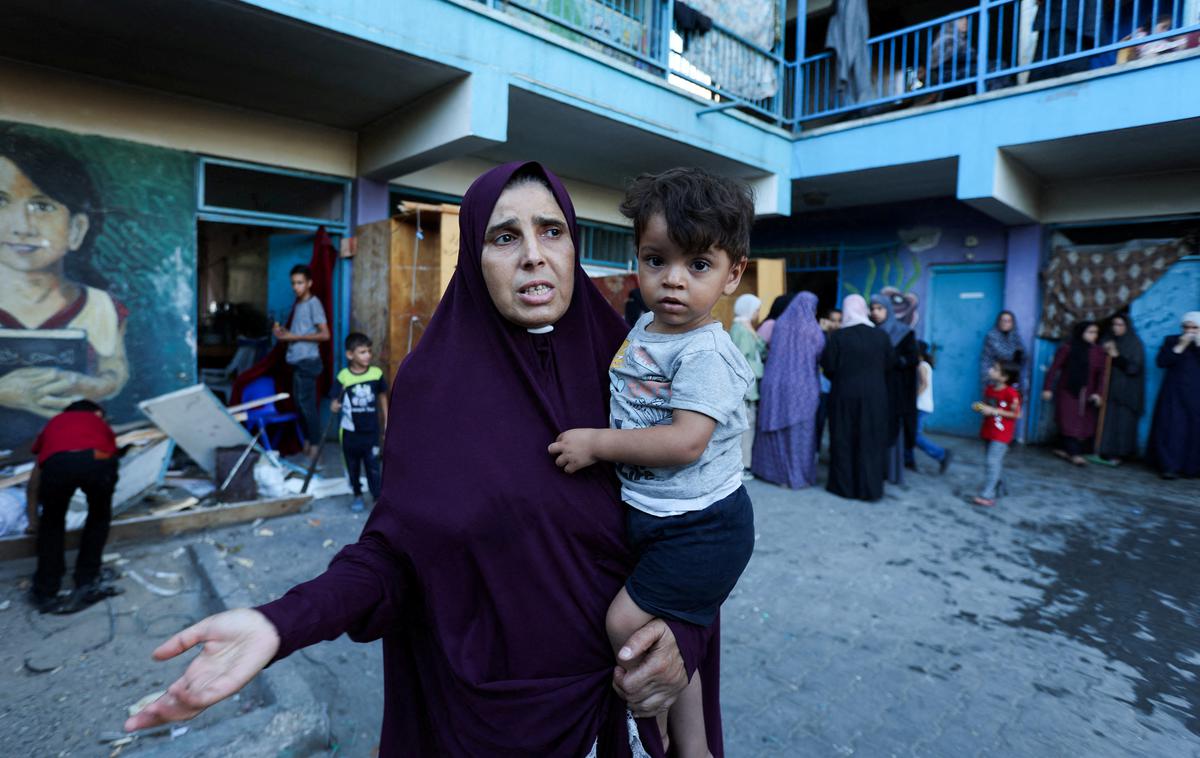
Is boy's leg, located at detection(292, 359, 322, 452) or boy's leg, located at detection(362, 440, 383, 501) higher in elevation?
boy's leg, located at detection(292, 359, 322, 452)

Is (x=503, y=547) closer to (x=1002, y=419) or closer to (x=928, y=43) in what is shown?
(x=1002, y=419)

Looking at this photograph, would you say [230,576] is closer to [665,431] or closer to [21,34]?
[665,431]

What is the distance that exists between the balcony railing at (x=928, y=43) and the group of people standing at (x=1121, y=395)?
3.04 metres

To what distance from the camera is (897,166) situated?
7.62 meters

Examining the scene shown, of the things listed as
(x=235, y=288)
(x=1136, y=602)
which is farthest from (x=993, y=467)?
(x=235, y=288)

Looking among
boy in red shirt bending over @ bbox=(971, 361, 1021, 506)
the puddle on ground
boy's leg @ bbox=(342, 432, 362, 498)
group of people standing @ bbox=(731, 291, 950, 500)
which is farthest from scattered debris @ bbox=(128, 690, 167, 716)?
boy in red shirt bending over @ bbox=(971, 361, 1021, 506)

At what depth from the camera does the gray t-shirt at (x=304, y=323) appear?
244 inches

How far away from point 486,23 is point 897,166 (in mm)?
5142

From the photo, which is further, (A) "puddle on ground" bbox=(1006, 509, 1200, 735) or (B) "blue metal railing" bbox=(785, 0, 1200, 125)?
(B) "blue metal railing" bbox=(785, 0, 1200, 125)

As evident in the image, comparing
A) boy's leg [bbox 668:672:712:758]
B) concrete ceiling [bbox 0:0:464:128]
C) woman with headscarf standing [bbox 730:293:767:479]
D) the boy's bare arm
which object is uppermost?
concrete ceiling [bbox 0:0:464:128]

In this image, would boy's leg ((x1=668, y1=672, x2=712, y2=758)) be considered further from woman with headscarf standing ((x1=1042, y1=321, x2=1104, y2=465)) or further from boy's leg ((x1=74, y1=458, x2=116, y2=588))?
woman with headscarf standing ((x1=1042, y1=321, x2=1104, y2=465))

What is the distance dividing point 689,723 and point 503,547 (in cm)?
61

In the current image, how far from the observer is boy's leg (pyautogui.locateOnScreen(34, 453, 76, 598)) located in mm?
3289

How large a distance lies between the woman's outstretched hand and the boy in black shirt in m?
4.13
